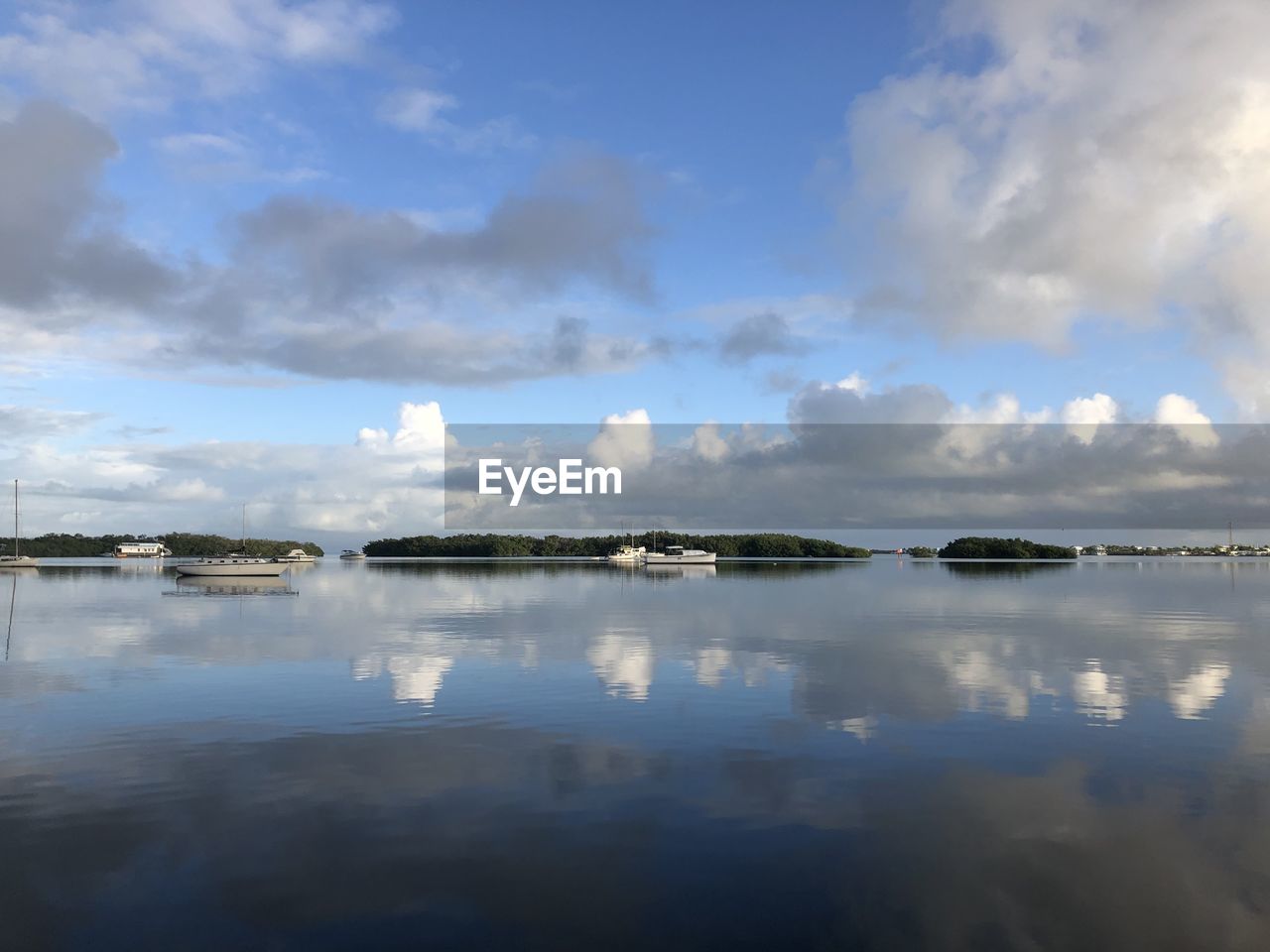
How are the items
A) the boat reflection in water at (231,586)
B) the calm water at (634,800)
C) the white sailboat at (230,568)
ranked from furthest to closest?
the white sailboat at (230,568) → the boat reflection in water at (231,586) → the calm water at (634,800)

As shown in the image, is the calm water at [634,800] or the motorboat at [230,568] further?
the motorboat at [230,568]

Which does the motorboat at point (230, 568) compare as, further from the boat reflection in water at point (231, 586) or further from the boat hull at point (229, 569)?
the boat reflection in water at point (231, 586)

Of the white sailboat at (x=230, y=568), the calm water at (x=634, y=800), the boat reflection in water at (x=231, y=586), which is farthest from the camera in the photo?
the white sailboat at (x=230, y=568)

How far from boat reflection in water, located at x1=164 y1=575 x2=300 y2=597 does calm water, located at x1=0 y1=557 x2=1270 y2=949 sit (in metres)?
50.4

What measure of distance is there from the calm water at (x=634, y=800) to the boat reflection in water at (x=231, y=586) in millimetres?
50439

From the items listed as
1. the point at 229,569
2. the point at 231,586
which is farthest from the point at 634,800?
the point at 229,569

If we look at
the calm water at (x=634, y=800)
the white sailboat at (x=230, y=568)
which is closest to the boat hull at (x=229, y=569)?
the white sailboat at (x=230, y=568)

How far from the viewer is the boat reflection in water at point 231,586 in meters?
86.6

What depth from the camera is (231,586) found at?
327ft

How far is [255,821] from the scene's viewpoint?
50.8ft

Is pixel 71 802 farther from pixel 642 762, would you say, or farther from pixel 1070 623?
pixel 1070 623

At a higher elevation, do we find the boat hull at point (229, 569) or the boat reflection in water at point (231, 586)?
the boat hull at point (229, 569)

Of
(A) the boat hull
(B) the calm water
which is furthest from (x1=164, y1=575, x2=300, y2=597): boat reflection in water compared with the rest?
(B) the calm water

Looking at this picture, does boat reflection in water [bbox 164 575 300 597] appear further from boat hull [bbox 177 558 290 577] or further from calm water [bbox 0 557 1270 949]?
calm water [bbox 0 557 1270 949]
